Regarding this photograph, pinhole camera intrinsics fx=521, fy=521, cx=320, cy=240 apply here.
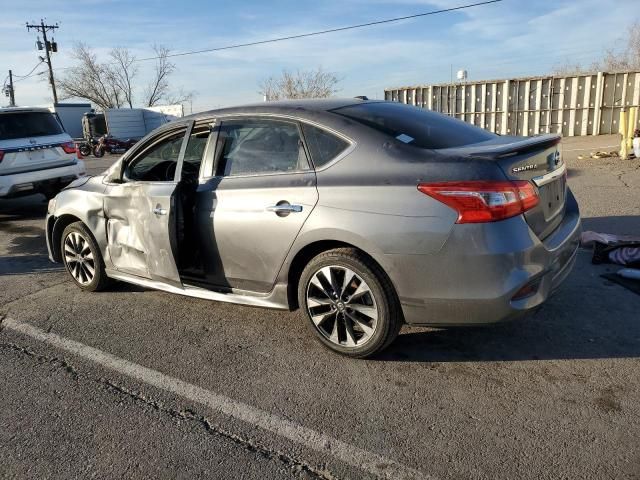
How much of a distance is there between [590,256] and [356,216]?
330cm

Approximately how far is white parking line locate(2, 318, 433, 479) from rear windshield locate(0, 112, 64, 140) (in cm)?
573


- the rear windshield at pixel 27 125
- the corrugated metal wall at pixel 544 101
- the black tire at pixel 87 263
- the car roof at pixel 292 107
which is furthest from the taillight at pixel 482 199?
the corrugated metal wall at pixel 544 101

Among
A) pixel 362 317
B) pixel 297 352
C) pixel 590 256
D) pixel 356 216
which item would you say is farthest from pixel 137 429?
pixel 590 256

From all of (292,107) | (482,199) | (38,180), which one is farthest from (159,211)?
(38,180)

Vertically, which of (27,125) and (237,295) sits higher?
(27,125)

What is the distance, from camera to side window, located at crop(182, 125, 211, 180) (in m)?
4.03

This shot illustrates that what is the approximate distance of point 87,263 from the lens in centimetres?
496

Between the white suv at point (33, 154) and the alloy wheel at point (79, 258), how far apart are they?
165 inches

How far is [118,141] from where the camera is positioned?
91.7 feet

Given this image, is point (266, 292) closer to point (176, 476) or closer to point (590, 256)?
point (176, 476)

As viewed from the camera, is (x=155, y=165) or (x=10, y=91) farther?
(x=10, y=91)

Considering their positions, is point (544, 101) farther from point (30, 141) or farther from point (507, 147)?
point (507, 147)

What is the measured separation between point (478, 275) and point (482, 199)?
0.42m

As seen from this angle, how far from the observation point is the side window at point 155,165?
4.42 metres
